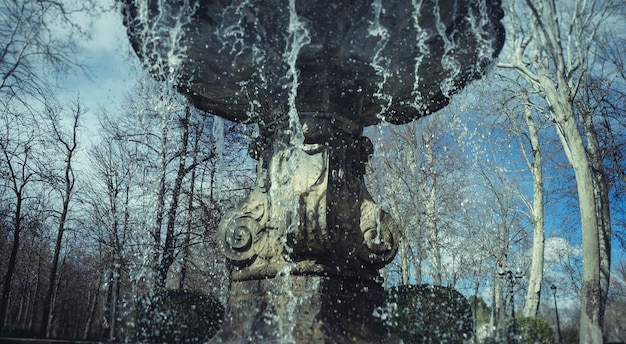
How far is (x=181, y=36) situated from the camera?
4238 millimetres

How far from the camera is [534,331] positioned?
38.7ft

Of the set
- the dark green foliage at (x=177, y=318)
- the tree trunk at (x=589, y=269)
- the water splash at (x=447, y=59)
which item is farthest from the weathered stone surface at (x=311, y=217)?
the tree trunk at (x=589, y=269)

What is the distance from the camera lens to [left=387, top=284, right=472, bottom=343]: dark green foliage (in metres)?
5.53

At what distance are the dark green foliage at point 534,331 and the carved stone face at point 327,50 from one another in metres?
8.85

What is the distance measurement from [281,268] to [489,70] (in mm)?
2789

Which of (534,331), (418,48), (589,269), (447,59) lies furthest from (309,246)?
(534,331)

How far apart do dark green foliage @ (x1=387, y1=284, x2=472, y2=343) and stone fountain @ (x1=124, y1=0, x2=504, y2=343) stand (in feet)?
3.63

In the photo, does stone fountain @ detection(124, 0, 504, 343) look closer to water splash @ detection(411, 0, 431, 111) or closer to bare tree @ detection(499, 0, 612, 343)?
water splash @ detection(411, 0, 431, 111)

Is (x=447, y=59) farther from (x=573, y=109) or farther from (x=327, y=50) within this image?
(x=573, y=109)

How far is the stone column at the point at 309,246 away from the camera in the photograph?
4.03 meters

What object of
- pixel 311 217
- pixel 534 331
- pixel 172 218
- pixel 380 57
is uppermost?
pixel 380 57

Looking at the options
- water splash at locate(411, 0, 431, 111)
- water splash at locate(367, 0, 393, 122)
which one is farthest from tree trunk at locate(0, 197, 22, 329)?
water splash at locate(411, 0, 431, 111)

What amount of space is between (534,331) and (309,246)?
32.3 feet

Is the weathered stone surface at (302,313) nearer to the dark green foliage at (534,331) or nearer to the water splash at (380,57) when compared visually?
the water splash at (380,57)
